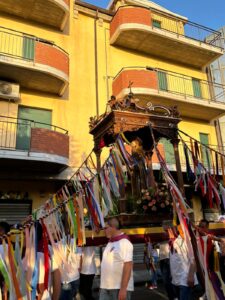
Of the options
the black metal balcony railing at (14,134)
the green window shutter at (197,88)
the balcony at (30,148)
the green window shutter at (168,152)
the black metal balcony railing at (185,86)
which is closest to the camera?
the balcony at (30,148)

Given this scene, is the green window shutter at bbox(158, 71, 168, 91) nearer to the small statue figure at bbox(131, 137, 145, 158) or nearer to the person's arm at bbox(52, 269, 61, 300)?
the small statue figure at bbox(131, 137, 145, 158)

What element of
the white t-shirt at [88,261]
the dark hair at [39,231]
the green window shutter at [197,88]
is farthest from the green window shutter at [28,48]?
the dark hair at [39,231]

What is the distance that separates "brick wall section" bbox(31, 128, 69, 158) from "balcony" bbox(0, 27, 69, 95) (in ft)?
8.26

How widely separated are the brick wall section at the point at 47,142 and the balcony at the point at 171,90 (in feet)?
12.8

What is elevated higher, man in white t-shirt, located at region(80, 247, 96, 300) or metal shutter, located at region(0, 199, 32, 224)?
metal shutter, located at region(0, 199, 32, 224)

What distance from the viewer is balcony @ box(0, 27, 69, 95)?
38.0 ft

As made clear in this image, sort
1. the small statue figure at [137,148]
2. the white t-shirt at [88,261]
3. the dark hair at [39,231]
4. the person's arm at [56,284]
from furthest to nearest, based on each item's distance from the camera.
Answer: the small statue figure at [137,148] < the white t-shirt at [88,261] < the dark hair at [39,231] < the person's arm at [56,284]

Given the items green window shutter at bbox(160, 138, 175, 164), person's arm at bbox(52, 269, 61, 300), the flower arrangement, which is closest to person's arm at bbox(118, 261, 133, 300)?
person's arm at bbox(52, 269, 61, 300)

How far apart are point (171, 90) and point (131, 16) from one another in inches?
158

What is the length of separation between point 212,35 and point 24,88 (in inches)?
456

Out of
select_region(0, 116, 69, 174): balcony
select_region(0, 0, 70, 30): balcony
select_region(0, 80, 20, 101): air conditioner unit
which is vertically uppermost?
select_region(0, 0, 70, 30): balcony

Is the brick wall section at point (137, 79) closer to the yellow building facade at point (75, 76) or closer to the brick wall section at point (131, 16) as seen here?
the yellow building facade at point (75, 76)

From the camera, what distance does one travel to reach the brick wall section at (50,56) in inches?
468

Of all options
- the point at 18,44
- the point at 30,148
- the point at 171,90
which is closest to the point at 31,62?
the point at 18,44
